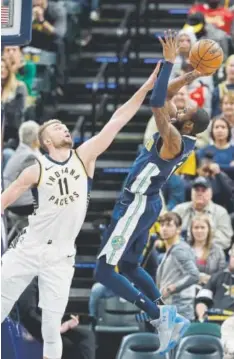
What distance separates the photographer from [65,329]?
14047 mm

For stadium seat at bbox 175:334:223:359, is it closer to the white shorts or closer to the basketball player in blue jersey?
the basketball player in blue jersey

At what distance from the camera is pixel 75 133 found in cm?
1833

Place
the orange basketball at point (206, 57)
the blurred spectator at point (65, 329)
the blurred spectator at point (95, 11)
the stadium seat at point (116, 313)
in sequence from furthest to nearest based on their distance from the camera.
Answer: the blurred spectator at point (95, 11)
the stadium seat at point (116, 313)
the blurred spectator at point (65, 329)
the orange basketball at point (206, 57)

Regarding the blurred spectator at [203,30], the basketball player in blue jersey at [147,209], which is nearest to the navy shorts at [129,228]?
the basketball player in blue jersey at [147,209]

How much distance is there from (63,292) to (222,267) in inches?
111

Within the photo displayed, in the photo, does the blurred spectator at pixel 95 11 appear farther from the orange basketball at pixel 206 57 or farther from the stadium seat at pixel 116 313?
the orange basketball at pixel 206 57

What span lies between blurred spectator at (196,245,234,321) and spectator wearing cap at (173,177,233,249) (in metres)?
0.69

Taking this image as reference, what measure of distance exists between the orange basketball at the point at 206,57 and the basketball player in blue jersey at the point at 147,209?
81 millimetres

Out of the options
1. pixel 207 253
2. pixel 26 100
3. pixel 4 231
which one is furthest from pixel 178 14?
pixel 4 231

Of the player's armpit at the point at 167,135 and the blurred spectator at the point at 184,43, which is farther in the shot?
the blurred spectator at the point at 184,43

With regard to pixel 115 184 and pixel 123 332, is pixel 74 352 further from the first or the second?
pixel 115 184

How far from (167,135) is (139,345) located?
2469mm

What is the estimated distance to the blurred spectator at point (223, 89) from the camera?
57.3ft

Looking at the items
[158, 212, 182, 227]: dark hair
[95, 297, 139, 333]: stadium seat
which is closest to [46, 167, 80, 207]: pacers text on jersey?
[158, 212, 182, 227]: dark hair
